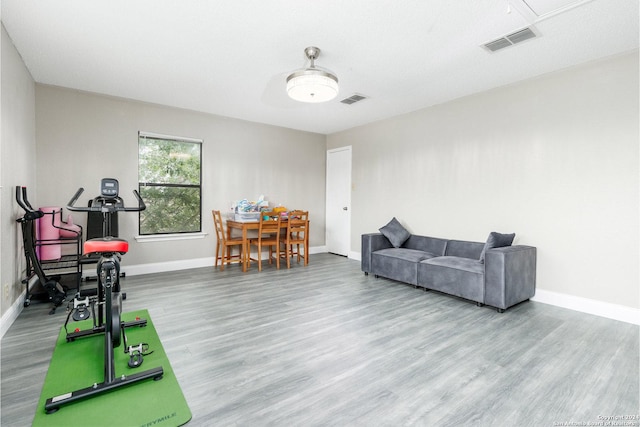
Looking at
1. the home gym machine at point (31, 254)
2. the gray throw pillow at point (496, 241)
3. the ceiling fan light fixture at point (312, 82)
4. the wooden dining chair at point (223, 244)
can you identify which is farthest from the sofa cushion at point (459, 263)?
the home gym machine at point (31, 254)

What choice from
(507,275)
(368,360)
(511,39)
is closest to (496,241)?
(507,275)

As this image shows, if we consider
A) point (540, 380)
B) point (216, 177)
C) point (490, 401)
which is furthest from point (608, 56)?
point (216, 177)

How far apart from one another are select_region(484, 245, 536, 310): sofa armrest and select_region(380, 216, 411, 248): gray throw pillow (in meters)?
1.60

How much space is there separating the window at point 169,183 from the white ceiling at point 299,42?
942mm

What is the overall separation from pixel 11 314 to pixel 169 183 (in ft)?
8.62

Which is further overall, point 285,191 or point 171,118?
point 285,191

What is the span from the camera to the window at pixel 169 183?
4.81m

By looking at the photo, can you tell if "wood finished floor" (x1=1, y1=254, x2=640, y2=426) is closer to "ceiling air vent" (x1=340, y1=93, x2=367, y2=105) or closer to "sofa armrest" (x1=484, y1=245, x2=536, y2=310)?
"sofa armrest" (x1=484, y1=245, x2=536, y2=310)

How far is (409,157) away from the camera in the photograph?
201 inches

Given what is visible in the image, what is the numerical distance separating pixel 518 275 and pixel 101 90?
5.56 m

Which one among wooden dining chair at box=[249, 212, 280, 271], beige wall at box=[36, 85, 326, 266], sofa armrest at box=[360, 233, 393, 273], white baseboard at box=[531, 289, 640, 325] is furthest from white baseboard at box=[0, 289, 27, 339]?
white baseboard at box=[531, 289, 640, 325]

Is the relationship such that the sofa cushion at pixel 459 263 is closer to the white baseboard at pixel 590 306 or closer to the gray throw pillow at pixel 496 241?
the gray throw pillow at pixel 496 241

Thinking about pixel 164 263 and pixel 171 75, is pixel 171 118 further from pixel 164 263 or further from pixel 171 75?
pixel 164 263

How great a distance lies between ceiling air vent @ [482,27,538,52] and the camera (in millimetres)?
2698
